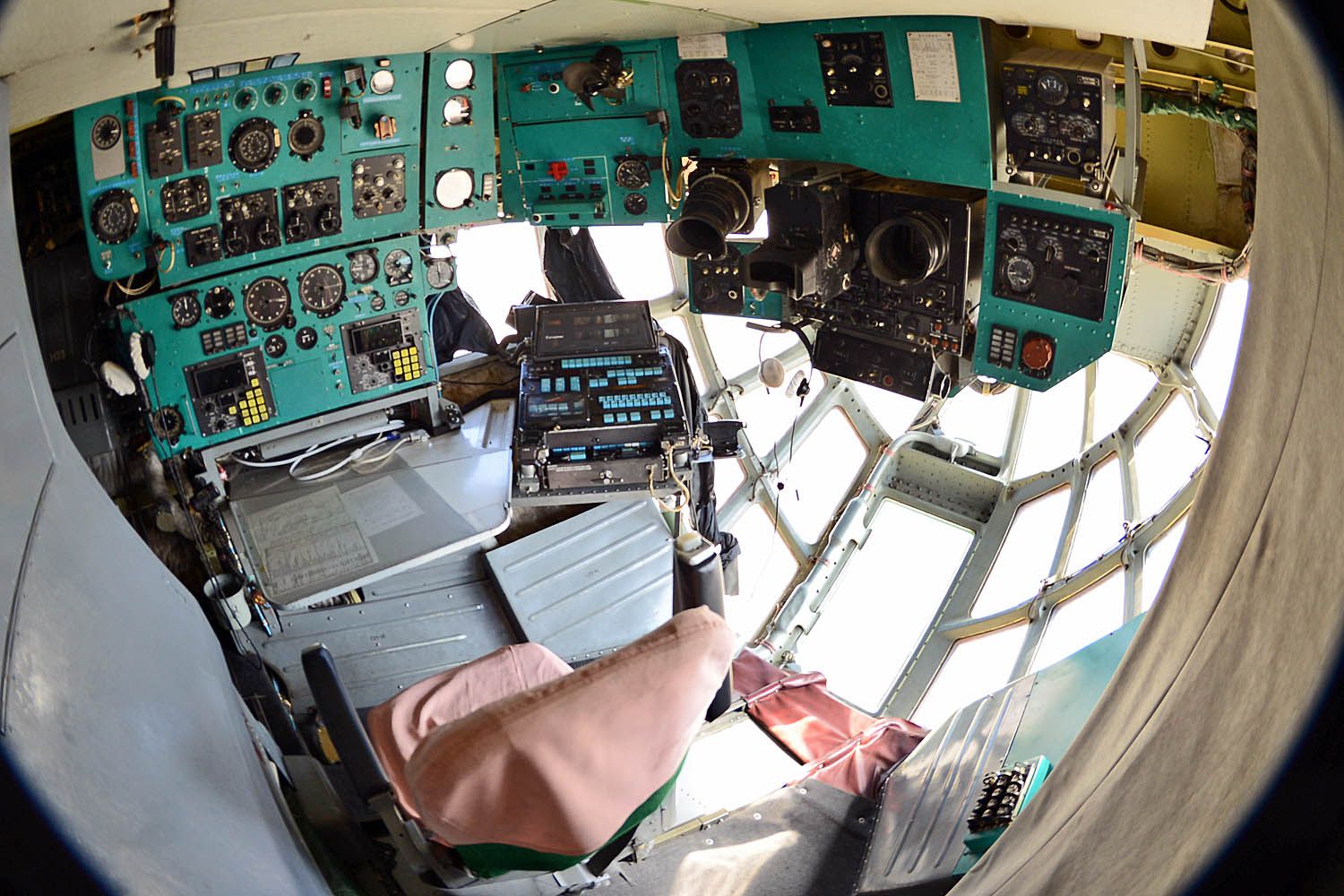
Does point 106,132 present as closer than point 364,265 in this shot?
Yes

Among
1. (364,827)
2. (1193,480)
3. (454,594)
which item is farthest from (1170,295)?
(364,827)

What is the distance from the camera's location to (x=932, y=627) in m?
5.44

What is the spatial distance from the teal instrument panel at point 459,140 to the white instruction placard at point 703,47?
31.5 inches

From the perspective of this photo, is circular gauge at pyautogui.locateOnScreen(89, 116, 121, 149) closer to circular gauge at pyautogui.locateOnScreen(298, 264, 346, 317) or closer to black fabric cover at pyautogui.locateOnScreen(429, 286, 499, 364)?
circular gauge at pyautogui.locateOnScreen(298, 264, 346, 317)

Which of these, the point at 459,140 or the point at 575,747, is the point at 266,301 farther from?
the point at 575,747

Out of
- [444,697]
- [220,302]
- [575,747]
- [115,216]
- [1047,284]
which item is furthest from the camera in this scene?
[220,302]

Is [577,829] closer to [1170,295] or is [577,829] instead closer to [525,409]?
[525,409]

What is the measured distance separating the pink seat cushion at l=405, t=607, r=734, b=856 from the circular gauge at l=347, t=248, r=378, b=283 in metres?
3.26

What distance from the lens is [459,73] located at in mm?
4301

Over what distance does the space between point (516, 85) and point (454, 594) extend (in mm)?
1984

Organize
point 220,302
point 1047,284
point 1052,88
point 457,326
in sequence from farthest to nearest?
point 457,326 → point 220,302 → point 1047,284 → point 1052,88

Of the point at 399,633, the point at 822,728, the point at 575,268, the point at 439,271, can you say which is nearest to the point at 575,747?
the point at 822,728

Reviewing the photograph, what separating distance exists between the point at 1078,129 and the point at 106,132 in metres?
3.02

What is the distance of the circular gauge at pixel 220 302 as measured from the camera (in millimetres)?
4191
